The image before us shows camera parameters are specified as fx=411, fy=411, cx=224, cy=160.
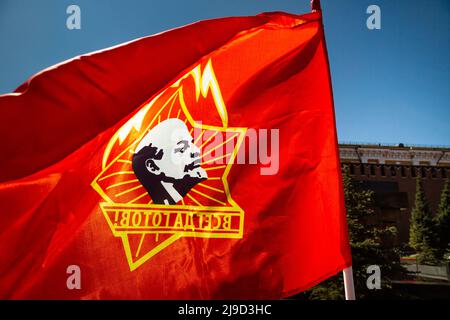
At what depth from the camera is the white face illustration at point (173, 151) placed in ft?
14.4

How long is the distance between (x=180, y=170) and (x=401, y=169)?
55.0 metres

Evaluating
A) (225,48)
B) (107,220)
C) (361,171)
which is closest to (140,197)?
(107,220)

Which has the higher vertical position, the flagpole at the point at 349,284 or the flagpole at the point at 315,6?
the flagpole at the point at 315,6

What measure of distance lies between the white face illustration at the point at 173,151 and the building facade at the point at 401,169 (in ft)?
160

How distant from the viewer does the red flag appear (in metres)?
3.98

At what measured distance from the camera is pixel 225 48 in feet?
15.9

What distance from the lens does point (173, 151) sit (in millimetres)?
4469

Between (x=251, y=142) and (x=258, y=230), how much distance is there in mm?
981

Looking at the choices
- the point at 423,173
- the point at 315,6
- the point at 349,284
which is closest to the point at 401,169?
the point at 423,173

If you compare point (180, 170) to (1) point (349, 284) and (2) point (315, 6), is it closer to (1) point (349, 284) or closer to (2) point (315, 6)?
(1) point (349, 284)

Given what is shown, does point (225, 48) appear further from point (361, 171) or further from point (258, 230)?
point (361, 171)

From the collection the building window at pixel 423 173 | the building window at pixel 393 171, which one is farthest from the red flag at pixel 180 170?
the building window at pixel 423 173

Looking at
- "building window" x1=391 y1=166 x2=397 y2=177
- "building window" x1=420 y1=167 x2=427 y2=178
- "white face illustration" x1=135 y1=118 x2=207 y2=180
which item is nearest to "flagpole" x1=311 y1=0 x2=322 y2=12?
"white face illustration" x1=135 y1=118 x2=207 y2=180

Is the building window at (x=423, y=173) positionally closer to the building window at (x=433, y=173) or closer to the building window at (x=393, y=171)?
the building window at (x=433, y=173)
